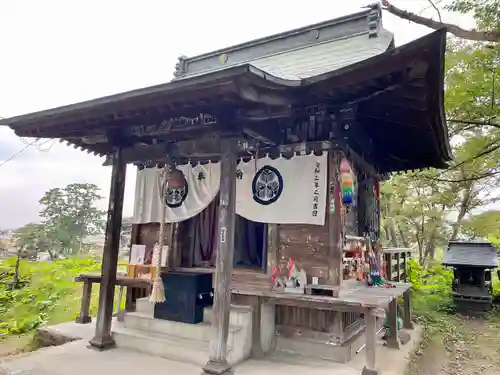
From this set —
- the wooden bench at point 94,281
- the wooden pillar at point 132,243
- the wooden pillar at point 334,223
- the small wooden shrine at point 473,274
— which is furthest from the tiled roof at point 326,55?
the small wooden shrine at point 473,274

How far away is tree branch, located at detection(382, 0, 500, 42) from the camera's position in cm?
565

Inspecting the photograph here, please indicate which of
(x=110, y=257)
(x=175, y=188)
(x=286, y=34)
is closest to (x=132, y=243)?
(x=110, y=257)

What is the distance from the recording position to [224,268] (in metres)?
4.45

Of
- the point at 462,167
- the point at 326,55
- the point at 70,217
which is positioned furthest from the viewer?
the point at 70,217

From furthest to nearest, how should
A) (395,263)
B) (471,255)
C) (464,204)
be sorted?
(464,204)
(471,255)
(395,263)

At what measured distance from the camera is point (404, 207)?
14.5 m

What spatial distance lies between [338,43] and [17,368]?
7.81m

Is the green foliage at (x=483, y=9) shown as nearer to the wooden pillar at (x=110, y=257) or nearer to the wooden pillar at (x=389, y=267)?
the wooden pillar at (x=389, y=267)

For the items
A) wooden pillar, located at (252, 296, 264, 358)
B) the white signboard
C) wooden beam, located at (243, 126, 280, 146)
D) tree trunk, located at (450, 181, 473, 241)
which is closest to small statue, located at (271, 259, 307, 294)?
wooden pillar, located at (252, 296, 264, 358)

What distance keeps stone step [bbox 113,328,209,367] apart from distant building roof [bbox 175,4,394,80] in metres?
4.45

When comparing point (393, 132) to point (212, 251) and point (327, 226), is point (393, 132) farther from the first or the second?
point (212, 251)

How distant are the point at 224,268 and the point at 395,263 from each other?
5703mm

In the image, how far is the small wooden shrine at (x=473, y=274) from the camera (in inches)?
400

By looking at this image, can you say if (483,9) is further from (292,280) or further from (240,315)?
(240,315)
